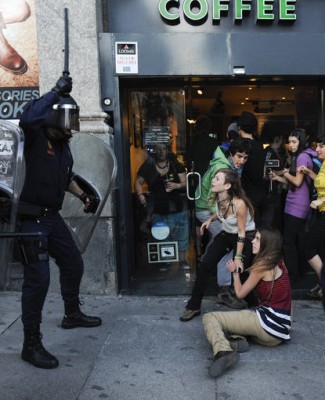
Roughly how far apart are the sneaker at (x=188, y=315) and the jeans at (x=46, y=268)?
101 cm

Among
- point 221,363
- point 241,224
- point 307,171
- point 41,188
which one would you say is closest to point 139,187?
point 241,224

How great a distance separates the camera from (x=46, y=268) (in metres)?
3.48

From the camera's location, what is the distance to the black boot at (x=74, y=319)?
418cm

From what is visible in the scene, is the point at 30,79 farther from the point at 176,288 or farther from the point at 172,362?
the point at 172,362

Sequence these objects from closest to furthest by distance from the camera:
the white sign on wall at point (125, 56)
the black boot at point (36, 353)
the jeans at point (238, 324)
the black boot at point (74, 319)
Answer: the black boot at point (36, 353), the jeans at point (238, 324), the black boot at point (74, 319), the white sign on wall at point (125, 56)

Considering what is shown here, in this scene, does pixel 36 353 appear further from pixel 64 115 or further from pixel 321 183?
→ pixel 321 183

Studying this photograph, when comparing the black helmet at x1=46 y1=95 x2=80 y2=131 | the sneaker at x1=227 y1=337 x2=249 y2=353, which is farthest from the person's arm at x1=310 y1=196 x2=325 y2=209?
the black helmet at x1=46 y1=95 x2=80 y2=131

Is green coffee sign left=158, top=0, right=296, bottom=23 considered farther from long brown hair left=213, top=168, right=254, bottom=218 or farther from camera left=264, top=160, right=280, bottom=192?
long brown hair left=213, top=168, right=254, bottom=218

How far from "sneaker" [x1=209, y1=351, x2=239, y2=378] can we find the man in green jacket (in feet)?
4.49

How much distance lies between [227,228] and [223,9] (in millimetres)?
2363

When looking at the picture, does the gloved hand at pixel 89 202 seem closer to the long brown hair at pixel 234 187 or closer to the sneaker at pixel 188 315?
the long brown hair at pixel 234 187

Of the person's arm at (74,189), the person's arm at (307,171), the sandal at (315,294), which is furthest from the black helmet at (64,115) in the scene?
the sandal at (315,294)

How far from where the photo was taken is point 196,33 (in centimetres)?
502

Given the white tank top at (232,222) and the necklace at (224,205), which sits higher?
the necklace at (224,205)
